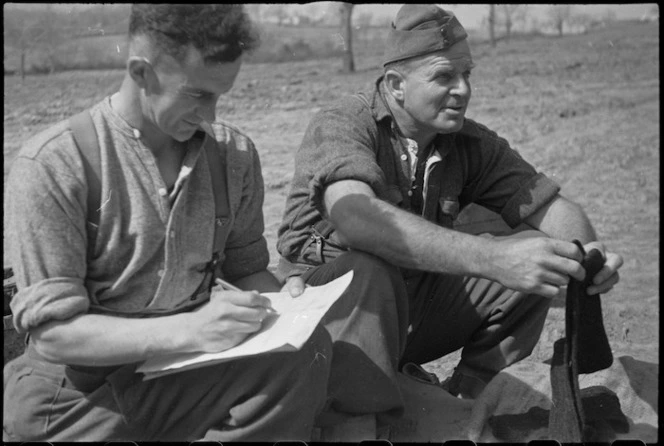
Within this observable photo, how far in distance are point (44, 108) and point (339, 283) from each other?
30.1 ft

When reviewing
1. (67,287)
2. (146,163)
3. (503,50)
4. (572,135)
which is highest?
(146,163)

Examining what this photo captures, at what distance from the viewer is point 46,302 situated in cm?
227

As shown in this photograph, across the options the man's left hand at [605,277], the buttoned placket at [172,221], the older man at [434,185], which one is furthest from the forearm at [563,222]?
the buttoned placket at [172,221]

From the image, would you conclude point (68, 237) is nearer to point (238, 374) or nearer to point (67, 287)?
point (67, 287)

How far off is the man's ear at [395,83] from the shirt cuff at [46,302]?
1656mm

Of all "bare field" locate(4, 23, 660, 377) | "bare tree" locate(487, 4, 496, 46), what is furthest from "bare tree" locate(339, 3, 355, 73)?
"bare tree" locate(487, 4, 496, 46)

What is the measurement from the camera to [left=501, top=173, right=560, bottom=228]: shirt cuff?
3.52m

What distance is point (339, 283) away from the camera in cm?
270

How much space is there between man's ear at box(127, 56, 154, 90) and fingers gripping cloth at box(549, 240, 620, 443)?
57.6 inches

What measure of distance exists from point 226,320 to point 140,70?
693 mm

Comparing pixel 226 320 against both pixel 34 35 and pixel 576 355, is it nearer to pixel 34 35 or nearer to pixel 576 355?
pixel 576 355

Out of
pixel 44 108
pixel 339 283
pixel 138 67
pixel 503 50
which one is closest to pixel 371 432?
pixel 339 283

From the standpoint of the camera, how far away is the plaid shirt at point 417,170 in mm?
3371

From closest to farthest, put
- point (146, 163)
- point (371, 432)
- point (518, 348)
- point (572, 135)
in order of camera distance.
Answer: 1. point (146, 163)
2. point (371, 432)
3. point (518, 348)
4. point (572, 135)
